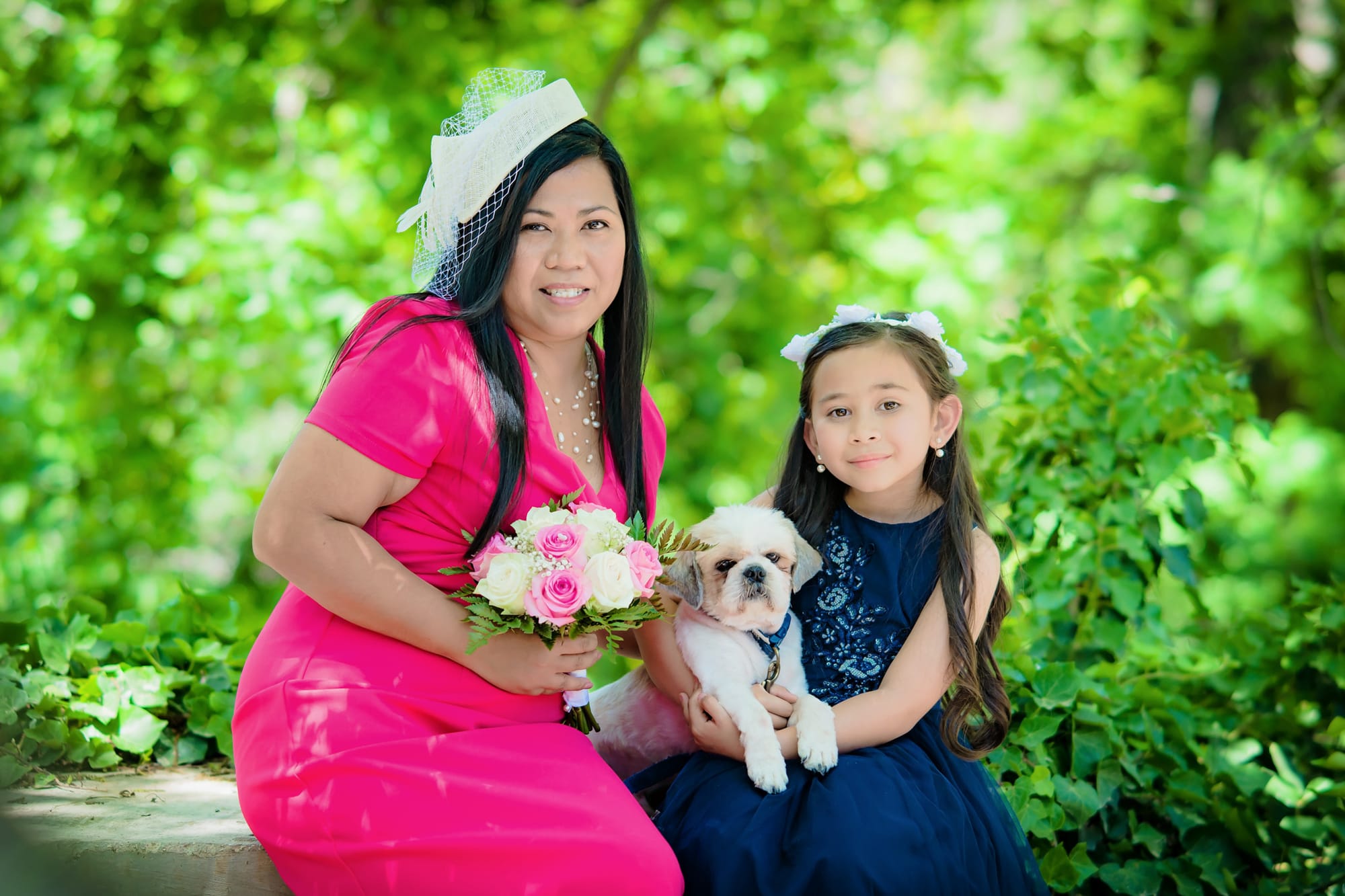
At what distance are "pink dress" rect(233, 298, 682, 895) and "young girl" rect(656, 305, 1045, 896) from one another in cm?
27

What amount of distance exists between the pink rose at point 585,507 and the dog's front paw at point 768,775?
2.27 feet

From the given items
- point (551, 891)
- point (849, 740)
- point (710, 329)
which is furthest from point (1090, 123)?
point (551, 891)

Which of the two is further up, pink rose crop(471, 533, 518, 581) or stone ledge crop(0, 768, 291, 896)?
pink rose crop(471, 533, 518, 581)

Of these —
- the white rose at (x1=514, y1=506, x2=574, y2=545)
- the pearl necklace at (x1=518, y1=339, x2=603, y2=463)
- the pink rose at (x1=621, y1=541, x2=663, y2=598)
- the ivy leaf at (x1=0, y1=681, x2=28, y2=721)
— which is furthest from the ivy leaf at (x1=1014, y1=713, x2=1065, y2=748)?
the ivy leaf at (x1=0, y1=681, x2=28, y2=721)

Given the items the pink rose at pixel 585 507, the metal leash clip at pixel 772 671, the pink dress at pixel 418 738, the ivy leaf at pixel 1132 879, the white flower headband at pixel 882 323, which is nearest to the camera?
→ the pink dress at pixel 418 738

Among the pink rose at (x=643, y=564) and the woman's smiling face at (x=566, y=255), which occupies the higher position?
the woman's smiling face at (x=566, y=255)

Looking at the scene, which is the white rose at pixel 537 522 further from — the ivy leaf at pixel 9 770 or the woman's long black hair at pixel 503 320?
the ivy leaf at pixel 9 770

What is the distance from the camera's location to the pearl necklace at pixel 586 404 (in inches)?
111

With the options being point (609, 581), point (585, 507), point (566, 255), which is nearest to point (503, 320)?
point (566, 255)

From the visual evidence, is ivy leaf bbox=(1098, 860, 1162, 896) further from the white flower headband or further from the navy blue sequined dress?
the white flower headband

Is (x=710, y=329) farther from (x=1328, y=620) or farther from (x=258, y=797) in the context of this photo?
(x=258, y=797)

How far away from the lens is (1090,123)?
386 inches

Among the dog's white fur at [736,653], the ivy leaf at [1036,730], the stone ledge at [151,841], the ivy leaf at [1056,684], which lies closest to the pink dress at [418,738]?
the stone ledge at [151,841]

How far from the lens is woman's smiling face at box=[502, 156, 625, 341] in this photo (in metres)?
2.67
